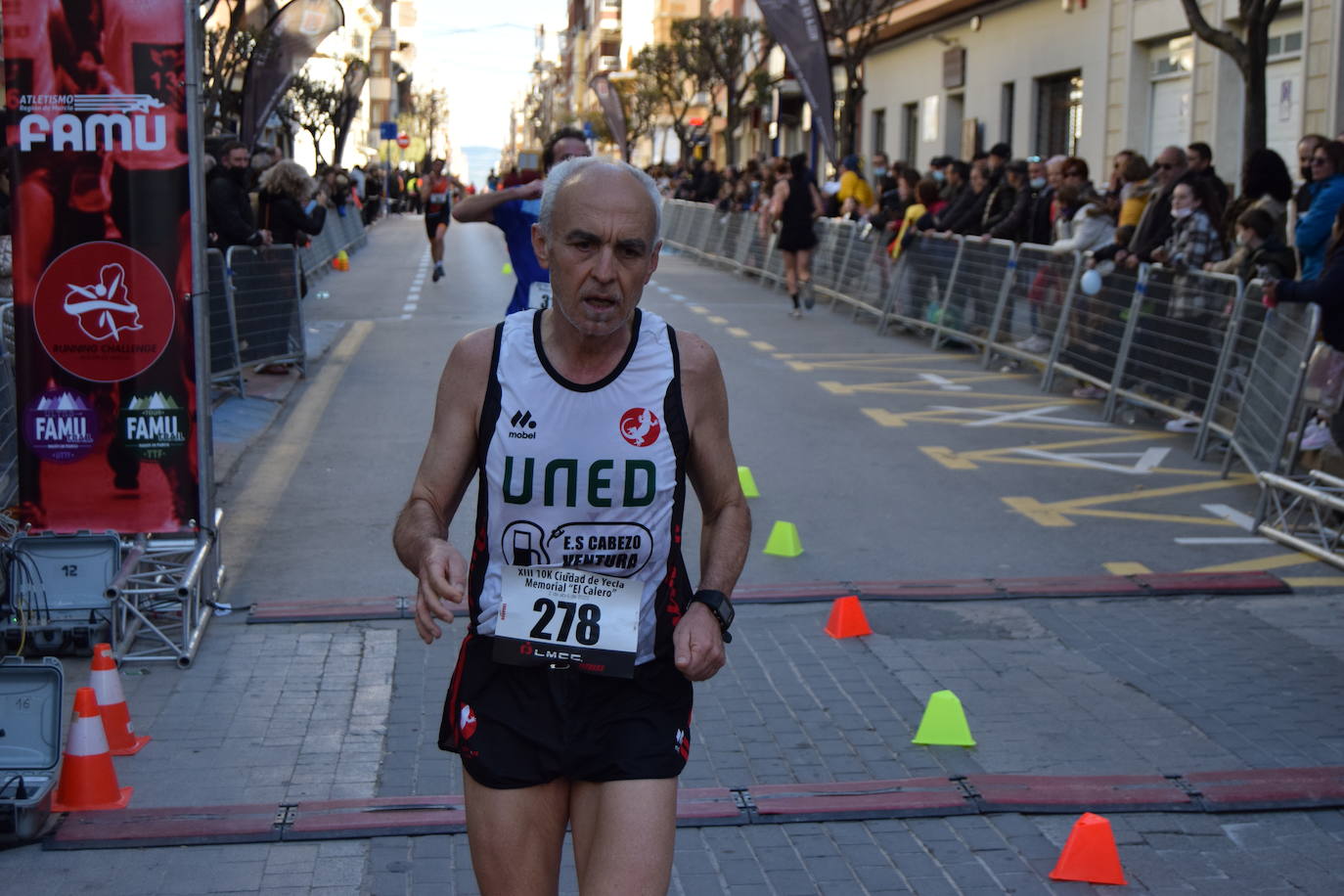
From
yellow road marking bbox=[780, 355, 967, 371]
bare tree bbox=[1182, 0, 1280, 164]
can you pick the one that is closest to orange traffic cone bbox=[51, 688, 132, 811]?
yellow road marking bbox=[780, 355, 967, 371]

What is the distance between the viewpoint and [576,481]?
302cm

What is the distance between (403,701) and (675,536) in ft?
9.95

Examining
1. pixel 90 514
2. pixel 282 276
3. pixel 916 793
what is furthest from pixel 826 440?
pixel 916 793

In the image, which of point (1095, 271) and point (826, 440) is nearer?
point (826, 440)

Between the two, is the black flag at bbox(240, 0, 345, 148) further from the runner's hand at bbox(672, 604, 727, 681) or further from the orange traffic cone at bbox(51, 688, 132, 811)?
the runner's hand at bbox(672, 604, 727, 681)

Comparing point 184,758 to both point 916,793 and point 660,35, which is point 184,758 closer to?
point 916,793

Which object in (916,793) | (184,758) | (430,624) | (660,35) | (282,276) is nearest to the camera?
(430,624)

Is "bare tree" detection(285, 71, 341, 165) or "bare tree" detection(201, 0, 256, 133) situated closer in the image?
"bare tree" detection(201, 0, 256, 133)

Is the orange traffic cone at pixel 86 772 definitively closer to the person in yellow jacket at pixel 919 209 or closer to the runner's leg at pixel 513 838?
the runner's leg at pixel 513 838

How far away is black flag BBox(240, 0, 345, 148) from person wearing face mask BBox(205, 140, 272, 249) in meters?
7.28

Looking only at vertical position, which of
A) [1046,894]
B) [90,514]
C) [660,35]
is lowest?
[1046,894]

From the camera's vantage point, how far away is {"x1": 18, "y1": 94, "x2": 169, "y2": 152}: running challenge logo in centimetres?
630

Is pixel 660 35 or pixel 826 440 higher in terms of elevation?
pixel 660 35

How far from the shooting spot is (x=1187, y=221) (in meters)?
12.5
